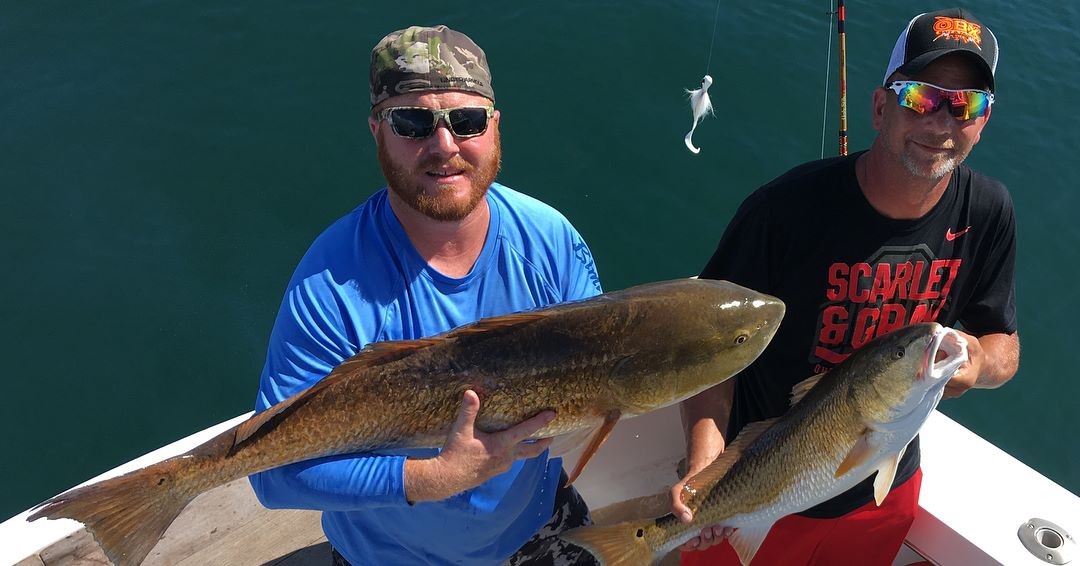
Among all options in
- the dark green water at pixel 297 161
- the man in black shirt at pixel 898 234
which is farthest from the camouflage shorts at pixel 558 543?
the dark green water at pixel 297 161

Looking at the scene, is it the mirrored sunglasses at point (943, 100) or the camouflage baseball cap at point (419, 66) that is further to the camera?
the mirrored sunglasses at point (943, 100)

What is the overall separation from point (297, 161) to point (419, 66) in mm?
6292

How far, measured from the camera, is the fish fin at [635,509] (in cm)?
463

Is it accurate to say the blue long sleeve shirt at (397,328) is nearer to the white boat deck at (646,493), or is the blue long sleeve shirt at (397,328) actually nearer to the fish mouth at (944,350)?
the fish mouth at (944,350)

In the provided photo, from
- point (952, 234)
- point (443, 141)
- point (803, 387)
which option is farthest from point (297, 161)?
point (952, 234)

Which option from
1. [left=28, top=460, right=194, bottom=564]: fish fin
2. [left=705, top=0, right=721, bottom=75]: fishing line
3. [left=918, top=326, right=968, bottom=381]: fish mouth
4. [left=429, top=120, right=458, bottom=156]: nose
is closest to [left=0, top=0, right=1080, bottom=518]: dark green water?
[left=705, top=0, right=721, bottom=75]: fishing line

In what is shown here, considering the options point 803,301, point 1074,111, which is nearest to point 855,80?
point 1074,111

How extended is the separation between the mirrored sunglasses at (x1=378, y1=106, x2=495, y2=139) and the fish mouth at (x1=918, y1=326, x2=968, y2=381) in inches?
68.2

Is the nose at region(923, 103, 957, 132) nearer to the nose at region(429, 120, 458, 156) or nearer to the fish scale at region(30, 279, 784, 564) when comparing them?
the fish scale at region(30, 279, 784, 564)

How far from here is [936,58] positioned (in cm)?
285

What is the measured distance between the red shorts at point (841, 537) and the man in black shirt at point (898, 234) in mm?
200

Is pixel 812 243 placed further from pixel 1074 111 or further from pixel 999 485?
pixel 1074 111

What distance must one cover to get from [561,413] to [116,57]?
987 cm

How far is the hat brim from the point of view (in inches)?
112
